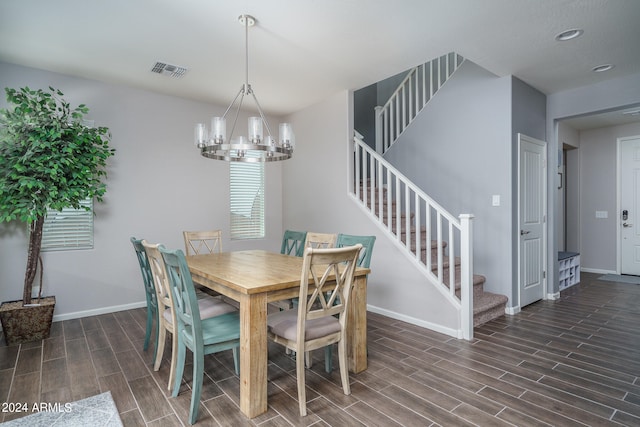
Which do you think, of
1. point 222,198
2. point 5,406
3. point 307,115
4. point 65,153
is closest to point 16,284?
point 65,153

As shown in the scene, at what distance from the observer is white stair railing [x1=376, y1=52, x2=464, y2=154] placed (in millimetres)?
4695

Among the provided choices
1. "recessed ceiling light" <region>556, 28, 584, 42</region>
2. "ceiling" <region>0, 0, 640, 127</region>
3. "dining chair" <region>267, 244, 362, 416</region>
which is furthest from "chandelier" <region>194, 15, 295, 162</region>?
"recessed ceiling light" <region>556, 28, 584, 42</region>

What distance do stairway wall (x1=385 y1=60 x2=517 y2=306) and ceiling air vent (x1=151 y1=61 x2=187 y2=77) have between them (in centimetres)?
311

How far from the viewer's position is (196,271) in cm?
260

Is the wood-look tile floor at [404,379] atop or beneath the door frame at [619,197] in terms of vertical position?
beneath

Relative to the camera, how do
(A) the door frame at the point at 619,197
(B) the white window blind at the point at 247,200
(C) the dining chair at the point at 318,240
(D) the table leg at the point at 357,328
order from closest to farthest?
(D) the table leg at the point at 357,328, (C) the dining chair at the point at 318,240, (B) the white window blind at the point at 247,200, (A) the door frame at the point at 619,197

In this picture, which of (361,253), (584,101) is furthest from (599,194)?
(361,253)

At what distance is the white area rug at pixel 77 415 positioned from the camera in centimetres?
198

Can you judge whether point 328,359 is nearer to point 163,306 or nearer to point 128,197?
point 163,306

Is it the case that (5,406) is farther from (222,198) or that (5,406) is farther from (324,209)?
(324,209)

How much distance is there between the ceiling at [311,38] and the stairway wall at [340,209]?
0.78 metres

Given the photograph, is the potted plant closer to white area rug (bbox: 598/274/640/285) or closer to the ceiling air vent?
the ceiling air vent

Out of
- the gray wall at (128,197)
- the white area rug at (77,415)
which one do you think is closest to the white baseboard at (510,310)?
the gray wall at (128,197)

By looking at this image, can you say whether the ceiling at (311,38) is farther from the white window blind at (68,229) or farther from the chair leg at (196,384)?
the chair leg at (196,384)
